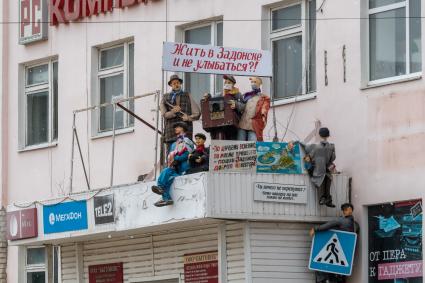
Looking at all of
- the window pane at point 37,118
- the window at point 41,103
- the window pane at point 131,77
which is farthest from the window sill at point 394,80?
the window pane at point 37,118

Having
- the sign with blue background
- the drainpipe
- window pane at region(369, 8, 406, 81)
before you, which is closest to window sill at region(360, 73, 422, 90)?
window pane at region(369, 8, 406, 81)

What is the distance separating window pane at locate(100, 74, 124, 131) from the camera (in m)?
30.6

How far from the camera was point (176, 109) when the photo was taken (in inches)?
1048

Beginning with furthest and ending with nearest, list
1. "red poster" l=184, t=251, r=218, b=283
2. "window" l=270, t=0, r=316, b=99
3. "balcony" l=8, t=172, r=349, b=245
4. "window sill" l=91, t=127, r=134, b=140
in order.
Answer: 1. "window sill" l=91, t=127, r=134, b=140
2. "window" l=270, t=0, r=316, b=99
3. "red poster" l=184, t=251, r=218, b=283
4. "balcony" l=8, t=172, r=349, b=245

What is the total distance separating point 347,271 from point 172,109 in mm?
3860

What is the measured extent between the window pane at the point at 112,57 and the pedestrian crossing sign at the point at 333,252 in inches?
276

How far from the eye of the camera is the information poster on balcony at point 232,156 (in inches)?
978

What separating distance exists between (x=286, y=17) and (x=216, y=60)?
2.22 m

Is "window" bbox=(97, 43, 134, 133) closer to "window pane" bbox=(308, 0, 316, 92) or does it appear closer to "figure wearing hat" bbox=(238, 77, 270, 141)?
"window pane" bbox=(308, 0, 316, 92)

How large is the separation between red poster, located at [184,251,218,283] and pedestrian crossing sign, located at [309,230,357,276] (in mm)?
1893

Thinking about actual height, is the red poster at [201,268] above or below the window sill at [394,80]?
below

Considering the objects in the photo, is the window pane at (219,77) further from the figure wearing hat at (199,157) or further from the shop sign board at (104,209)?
the figure wearing hat at (199,157)

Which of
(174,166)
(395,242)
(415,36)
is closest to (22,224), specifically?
(174,166)

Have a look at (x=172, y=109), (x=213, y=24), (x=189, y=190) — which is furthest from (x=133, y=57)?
(x=189, y=190)
